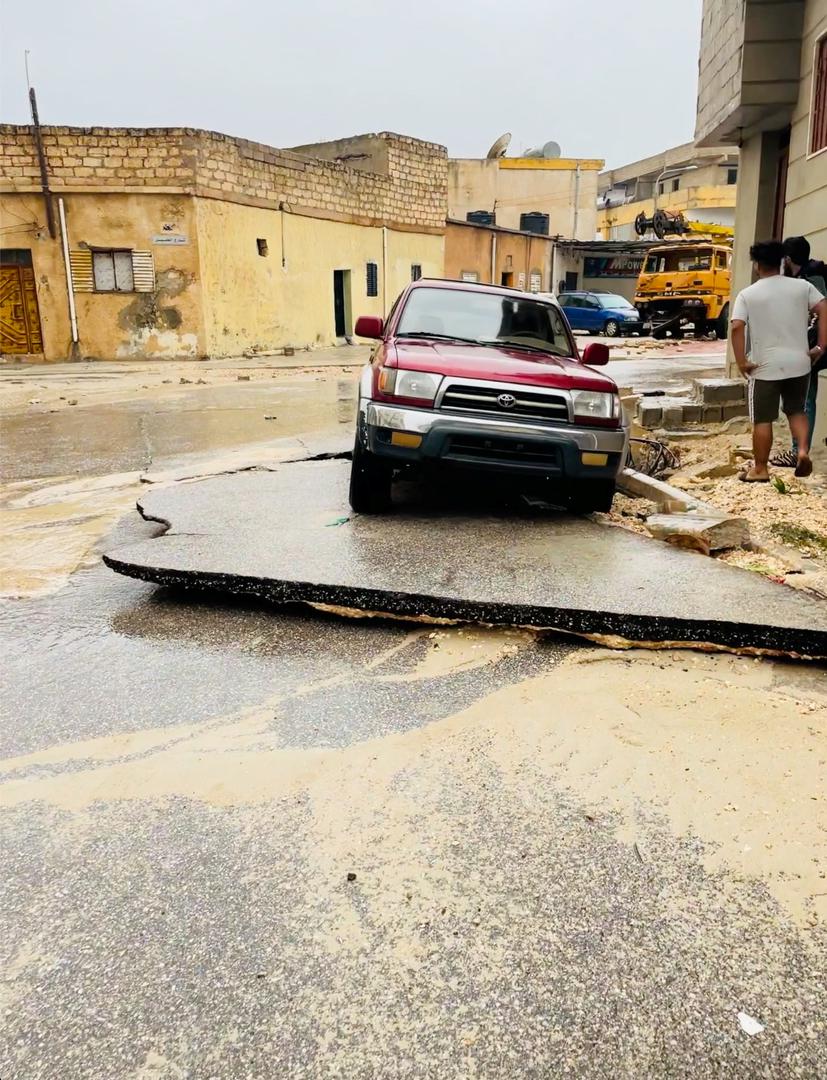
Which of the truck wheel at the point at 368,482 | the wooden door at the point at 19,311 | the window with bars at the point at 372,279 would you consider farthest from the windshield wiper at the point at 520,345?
the window with bars at the point at 372,279

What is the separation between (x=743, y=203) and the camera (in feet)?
36.7

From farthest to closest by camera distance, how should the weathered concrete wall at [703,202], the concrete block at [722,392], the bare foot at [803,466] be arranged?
the weathered concrete wall at [703,202] → the concrete block at [722,392] → the bare foot at [803,466]

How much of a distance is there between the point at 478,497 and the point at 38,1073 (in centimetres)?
471

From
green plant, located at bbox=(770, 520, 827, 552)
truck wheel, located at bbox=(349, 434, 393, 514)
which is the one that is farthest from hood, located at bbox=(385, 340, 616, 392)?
green plant, located at bbox=(770, 520, 827, 552)

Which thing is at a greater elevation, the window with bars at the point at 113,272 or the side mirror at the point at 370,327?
the window with bars at the point at 113,272

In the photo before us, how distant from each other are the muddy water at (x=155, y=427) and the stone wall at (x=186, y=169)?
30.9 ft

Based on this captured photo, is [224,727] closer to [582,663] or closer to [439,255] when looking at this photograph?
[582,663]

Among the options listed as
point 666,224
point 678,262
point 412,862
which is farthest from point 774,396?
point 666,224

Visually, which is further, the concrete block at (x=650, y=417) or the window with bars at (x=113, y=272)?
the window with bars at (x=113, y=272)

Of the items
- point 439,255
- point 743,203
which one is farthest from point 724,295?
point 743,203

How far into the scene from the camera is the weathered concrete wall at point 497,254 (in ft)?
109

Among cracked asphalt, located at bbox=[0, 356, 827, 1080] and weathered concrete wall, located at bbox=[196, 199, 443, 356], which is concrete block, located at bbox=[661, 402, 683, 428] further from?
weathered concrete wall, located at bbox=[196, 199, 443, 356]

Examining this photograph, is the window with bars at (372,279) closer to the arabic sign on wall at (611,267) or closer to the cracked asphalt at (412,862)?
the arabic sign on wall at (611,267)

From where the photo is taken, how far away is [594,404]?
5.11 meters
